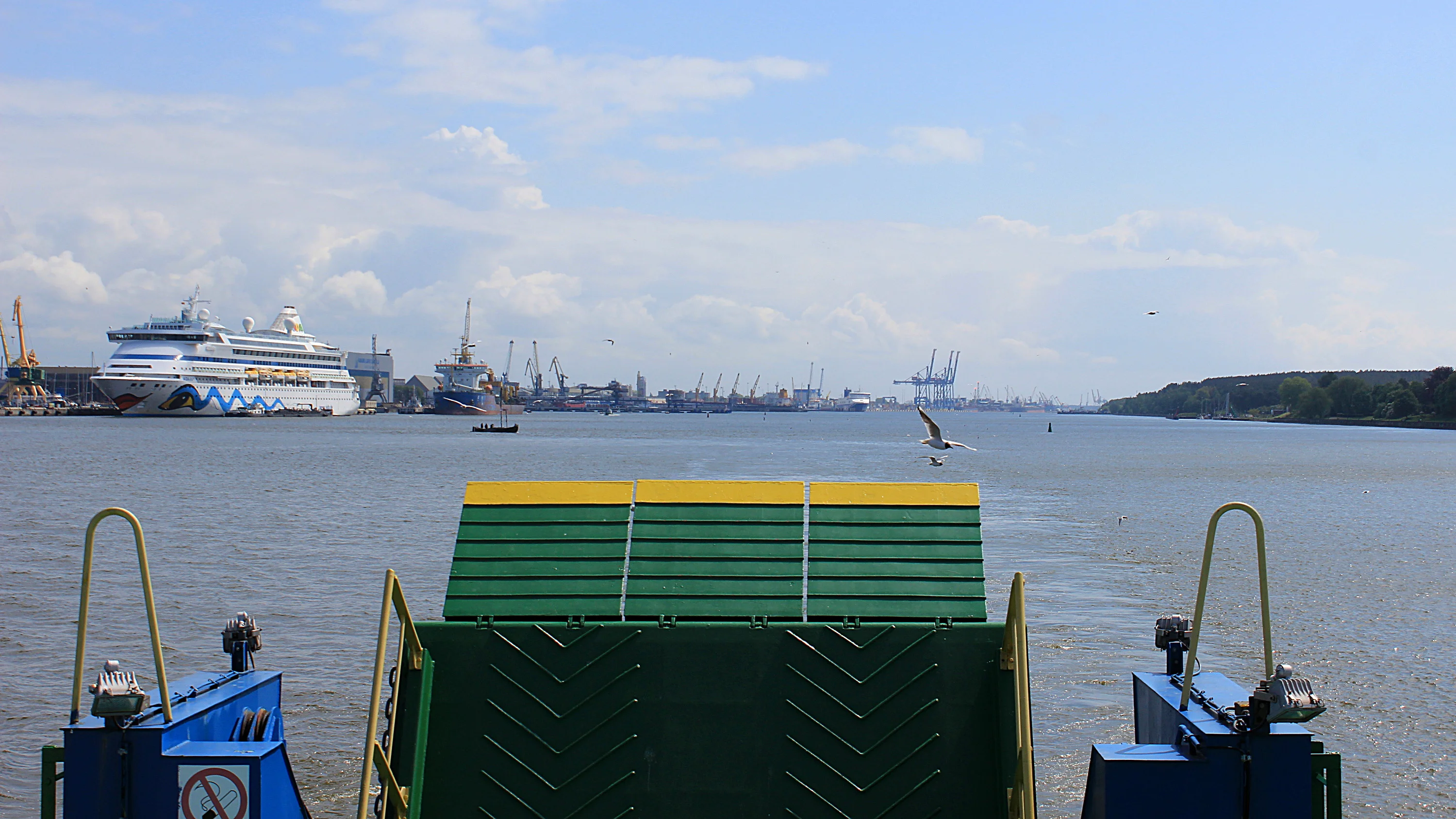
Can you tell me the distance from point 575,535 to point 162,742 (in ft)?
9.69

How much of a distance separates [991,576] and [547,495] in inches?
786

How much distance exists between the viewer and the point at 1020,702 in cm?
677

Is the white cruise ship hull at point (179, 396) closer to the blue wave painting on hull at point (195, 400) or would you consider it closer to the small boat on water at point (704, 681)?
the blue wave painting on hull at point (195, 400)

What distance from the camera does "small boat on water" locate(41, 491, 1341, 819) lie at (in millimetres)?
7078

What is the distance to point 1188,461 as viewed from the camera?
95.3m

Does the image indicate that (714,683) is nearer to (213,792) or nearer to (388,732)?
(388,732)

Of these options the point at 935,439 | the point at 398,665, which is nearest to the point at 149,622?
the point at 398,665

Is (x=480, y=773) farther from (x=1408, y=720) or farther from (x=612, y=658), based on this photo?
(x=1408, y=720)

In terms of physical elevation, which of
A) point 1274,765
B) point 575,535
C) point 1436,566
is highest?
point 575,535

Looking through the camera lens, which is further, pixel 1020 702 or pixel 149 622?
pixel 1020 702

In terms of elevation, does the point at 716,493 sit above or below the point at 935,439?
above

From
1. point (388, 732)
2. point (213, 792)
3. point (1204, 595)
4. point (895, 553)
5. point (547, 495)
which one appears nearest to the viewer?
point (213, 792)

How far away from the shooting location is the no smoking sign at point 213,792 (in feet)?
20.9

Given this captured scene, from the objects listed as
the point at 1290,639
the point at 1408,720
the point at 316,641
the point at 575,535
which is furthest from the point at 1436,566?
the point at 575,535
